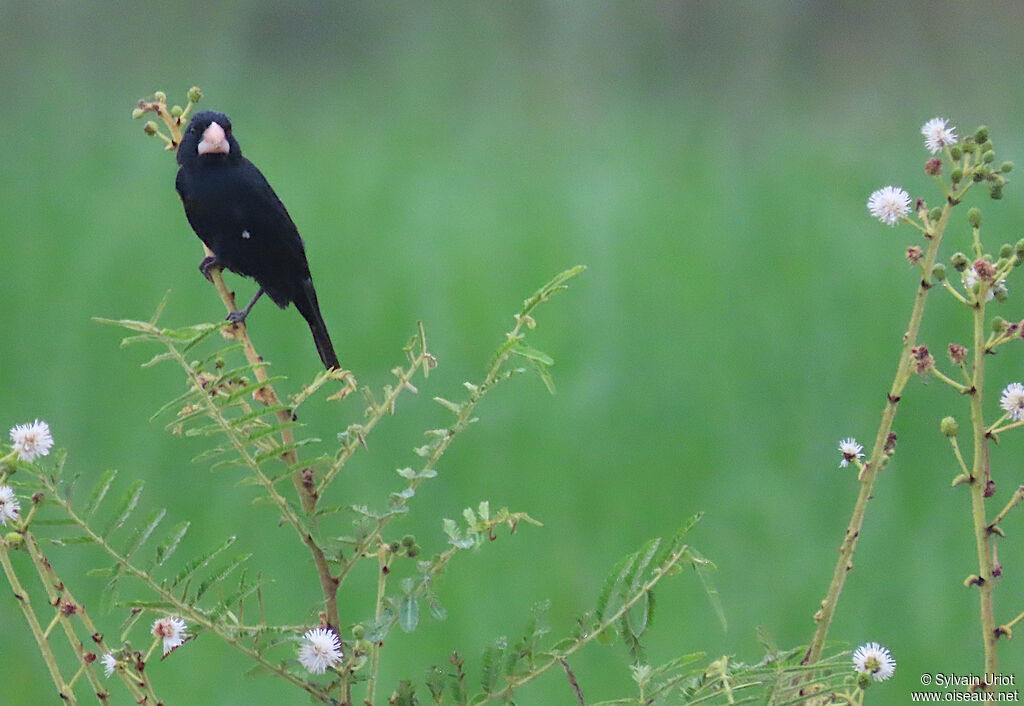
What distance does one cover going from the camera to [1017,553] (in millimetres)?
1988

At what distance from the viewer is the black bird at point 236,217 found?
1082 mm

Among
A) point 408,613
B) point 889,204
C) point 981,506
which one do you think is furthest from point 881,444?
point 408,613

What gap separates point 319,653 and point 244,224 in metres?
0.62

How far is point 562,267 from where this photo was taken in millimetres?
2223

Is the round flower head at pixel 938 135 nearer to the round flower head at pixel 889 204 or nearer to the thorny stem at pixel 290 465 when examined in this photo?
Answer: the round flower head at pixel 889 204

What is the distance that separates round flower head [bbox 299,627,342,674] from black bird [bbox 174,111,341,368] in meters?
0.52

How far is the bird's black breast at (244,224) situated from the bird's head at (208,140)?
0.01m

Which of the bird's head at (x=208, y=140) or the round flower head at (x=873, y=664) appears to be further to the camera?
the bird's head at (x=208, y=140)

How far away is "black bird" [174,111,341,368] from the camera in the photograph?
1.08 meters

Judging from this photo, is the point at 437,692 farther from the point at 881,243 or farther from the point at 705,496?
the point at 881,243

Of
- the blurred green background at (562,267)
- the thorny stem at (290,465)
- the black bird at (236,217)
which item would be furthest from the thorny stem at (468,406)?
the blurred green background at (562,267)

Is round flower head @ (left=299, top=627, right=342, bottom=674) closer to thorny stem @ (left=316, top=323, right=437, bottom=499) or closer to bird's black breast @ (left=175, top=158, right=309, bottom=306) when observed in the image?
thorny stem @ (left=316, top=323, right=437, bottom=499)

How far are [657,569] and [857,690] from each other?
13 cm

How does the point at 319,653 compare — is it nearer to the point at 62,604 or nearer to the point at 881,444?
the point at 62,604
